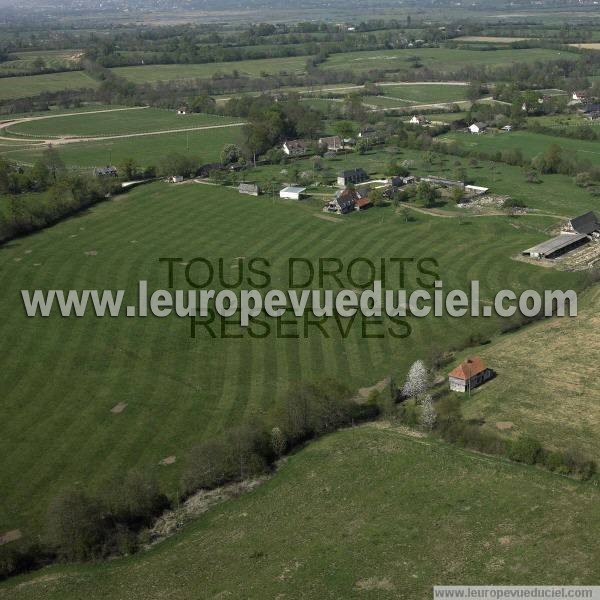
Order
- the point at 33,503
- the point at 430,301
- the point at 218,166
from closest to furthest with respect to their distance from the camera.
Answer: the point at 33,503, the point at 430,301, the point at 218,166

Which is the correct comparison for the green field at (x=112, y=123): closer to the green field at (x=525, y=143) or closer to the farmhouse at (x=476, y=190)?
the green field at (x=525, y=143)

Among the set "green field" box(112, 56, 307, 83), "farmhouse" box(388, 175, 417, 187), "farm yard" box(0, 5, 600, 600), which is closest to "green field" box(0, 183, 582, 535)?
"farm yard" box(0, 5, 600, 600)

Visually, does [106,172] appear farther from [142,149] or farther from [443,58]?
[443,58]

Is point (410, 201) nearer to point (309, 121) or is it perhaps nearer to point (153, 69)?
point (309, 121)

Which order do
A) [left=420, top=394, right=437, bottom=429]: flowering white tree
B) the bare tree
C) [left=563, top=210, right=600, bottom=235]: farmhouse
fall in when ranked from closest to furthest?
the bare tree → [left=420, top=394, right=437, bottom=429]: flowering white tree → [left=563, top=210, right=600, bottom=235]: farmhouse

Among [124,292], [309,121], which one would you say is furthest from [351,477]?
[309,121]

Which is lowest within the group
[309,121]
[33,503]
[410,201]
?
[33,503]

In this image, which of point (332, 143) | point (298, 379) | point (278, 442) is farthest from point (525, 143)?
point (278, 442)

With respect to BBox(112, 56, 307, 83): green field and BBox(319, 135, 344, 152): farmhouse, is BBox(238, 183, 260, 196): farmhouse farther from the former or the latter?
BBox(112, 56, 307, 83): green field
